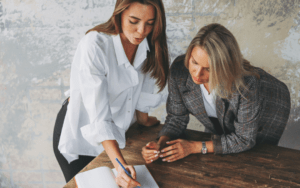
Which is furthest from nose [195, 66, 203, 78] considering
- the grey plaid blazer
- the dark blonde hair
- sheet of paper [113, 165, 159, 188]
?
sheet of paper [113, 165, 159, 188]

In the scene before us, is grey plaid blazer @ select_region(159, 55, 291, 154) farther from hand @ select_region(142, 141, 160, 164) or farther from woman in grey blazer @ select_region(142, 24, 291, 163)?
hand @ select_region(142, 141, 160, 164)

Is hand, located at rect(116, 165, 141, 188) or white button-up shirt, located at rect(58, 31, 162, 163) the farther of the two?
white button-up shirt, located at rect(58, 31, 162, 163)

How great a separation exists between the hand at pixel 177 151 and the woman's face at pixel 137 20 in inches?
23.4

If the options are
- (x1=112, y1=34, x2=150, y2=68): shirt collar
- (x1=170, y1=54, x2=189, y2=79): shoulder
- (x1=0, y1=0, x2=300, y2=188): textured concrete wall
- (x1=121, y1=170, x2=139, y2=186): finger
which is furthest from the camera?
(x1=0, y1=0, x2=300, y2=188): textured concrete wall

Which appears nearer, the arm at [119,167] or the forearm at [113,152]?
the arm at [119,167]

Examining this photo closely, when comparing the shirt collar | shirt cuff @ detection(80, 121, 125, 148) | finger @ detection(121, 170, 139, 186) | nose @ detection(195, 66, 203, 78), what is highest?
the shirt collar

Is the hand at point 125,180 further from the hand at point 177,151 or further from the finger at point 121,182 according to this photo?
the hand at point 177,151

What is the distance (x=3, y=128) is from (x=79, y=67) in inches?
78.8

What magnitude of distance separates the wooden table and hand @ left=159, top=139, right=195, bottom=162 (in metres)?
0.02

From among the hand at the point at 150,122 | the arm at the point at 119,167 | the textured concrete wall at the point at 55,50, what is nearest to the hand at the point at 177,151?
the arm at the point at 119,167

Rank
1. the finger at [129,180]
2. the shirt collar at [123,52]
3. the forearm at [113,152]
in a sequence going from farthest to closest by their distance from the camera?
the shirt collar at [123,52]
the forearm at [113,152]
the finger at [129,180]

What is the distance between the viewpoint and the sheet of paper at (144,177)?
981 millimetres

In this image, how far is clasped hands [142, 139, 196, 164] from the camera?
3.71 ft

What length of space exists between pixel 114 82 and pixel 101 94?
18 centimetres
